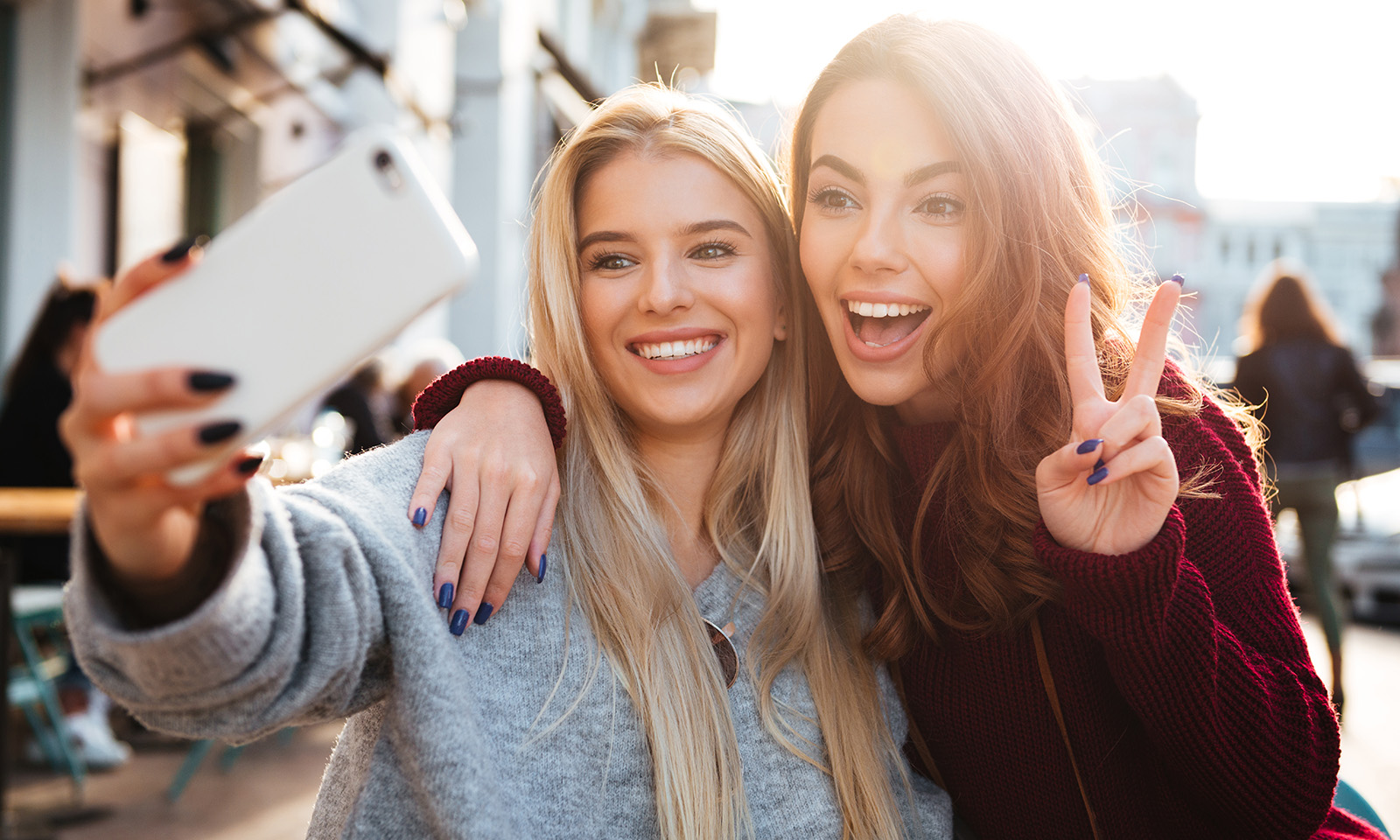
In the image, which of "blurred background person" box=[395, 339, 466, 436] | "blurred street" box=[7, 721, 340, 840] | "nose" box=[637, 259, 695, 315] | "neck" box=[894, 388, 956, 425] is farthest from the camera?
"blurred background person" box=[395, 339, 466, 436]

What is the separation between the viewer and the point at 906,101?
190 cm

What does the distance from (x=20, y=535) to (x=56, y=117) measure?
2707 mm

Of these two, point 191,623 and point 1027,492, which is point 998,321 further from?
point 191,623

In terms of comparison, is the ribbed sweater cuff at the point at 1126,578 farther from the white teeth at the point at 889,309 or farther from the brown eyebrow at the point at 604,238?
the brown eyebrow at the point at 604,238

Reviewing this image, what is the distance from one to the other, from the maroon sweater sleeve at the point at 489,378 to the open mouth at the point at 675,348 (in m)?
0.20

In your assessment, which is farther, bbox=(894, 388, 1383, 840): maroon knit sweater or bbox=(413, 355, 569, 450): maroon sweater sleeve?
bbox=(413, 355, 569, 450): maroon sweater sleeve

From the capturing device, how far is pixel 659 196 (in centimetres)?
197

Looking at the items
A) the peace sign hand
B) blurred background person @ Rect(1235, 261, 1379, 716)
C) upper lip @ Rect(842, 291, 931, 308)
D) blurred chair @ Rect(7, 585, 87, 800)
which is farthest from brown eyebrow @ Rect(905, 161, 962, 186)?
blurred background person @ Rect(1235, 261, 1379, 716)

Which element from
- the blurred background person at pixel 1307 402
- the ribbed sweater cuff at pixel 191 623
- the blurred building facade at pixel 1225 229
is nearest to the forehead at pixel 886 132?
the ribbed sweater cuff at pixel 191 623

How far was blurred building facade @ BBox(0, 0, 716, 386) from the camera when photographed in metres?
5.73

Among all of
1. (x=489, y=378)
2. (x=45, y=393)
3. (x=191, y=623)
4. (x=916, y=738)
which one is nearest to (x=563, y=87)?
(x=45, y=393)

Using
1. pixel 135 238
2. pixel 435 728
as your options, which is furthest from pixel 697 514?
pixel 135 238

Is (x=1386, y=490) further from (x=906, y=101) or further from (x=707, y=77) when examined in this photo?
(x=707, y=77)

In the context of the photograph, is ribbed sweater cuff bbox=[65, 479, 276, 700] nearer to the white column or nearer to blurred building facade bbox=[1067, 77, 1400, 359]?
the white column
